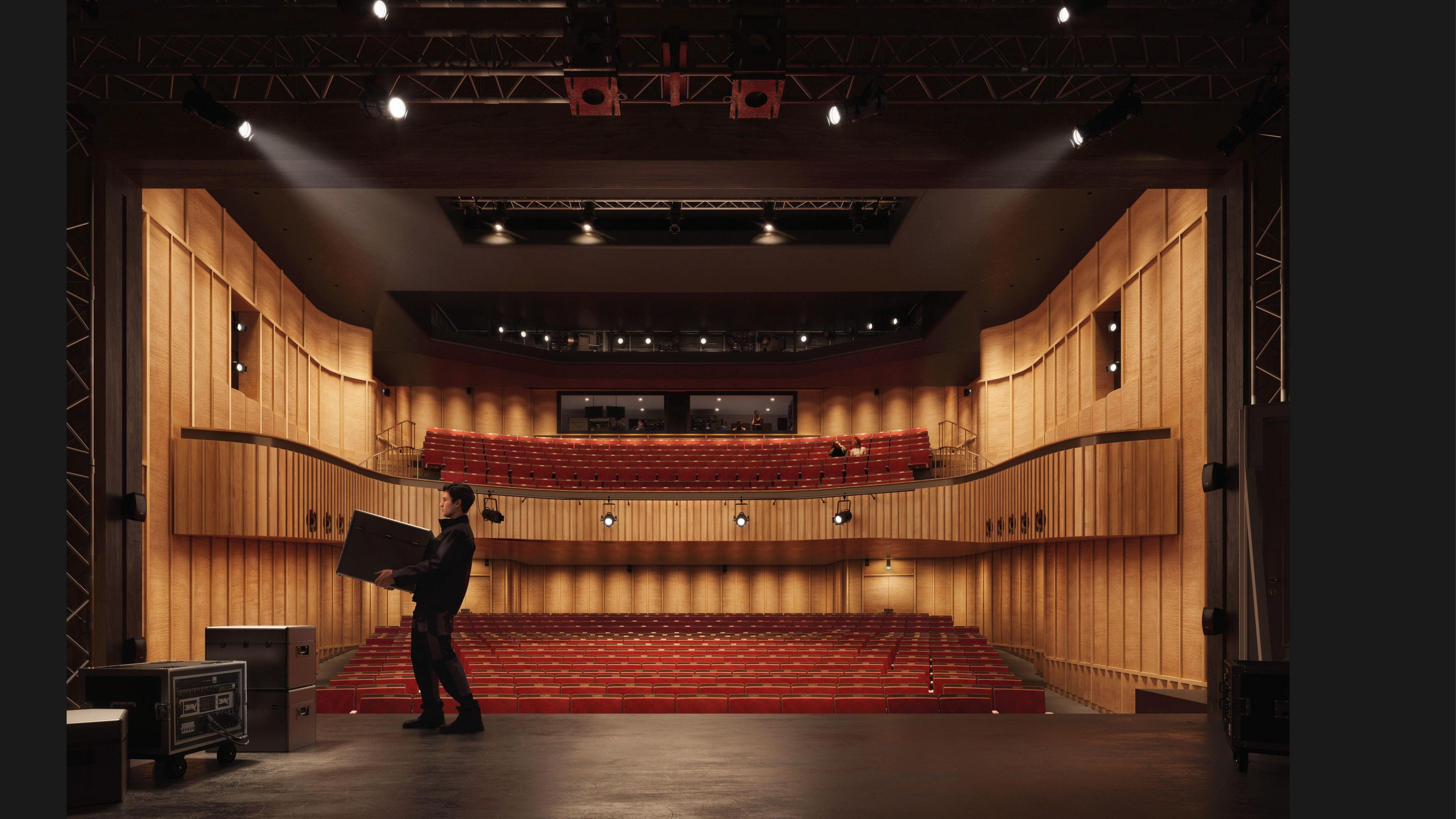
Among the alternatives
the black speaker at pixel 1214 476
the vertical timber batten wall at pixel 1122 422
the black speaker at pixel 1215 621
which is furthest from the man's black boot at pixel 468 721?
the vertical timber batten wall at pixel 1122 422

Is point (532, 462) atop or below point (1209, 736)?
atop

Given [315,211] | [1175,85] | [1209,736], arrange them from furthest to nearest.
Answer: [315,211], [1175,85], [1209,736]

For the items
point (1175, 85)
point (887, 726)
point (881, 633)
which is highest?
point (1175, 85)

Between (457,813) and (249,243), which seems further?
(249,243)

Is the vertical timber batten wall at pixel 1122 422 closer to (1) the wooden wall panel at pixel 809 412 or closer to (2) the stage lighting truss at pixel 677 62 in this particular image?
(2) the stage lighting truss at pixel 677 62

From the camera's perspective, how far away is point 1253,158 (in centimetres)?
625

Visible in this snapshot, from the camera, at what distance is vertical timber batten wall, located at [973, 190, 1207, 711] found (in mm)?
9086

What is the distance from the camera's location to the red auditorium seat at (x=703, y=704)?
27.0 ft

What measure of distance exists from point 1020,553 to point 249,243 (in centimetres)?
1194

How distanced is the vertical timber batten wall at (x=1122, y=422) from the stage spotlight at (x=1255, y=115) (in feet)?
4.31

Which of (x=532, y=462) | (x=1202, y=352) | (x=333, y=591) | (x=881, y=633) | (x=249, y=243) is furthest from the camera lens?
(x=532, y=462)

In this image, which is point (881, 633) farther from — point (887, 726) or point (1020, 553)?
point (887, 726)

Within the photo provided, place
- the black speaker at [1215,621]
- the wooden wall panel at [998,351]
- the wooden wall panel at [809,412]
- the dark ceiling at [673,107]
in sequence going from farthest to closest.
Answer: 1. the wooden wall panel at [809,412]
2. the wooden wall panel at [998,351]
3. the black speaker at [1215,621]
4. the dark ceiling at [673,107]

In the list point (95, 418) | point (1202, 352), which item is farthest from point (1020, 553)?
point (95, 418)
